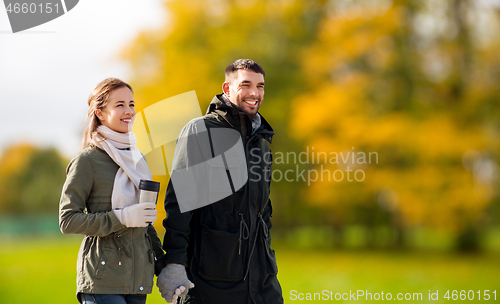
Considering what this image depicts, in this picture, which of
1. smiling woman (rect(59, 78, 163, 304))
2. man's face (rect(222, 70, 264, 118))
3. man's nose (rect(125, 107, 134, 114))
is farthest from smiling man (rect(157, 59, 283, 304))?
man's nose (rect(125, 107, 134, 114))

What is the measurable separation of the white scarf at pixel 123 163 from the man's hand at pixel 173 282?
0.44m

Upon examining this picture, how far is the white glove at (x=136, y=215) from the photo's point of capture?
2.47 metres

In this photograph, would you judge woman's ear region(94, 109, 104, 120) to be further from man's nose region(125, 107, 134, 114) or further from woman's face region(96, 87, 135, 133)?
man's nose region(125, 107, 134, 114)

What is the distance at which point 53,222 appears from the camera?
32719 mm

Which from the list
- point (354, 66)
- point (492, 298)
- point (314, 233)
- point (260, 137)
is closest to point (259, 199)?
point (260, 137)

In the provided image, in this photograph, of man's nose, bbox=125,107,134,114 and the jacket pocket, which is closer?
man's nose, bbox=125,107,134,114

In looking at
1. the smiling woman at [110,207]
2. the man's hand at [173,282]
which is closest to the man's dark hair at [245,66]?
the smiling woman at [110,207]

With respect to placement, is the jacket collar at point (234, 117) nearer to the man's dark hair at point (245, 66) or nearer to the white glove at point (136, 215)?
the man's dark hair at point (245, 66)

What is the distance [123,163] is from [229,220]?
751mm

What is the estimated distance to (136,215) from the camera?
2.48 meters

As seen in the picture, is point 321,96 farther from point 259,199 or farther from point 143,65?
point 259,199

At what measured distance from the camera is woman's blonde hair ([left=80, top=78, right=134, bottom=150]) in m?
2.66

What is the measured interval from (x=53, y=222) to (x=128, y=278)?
32.8 m

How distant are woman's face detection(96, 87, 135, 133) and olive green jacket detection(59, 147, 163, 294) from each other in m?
0.16
